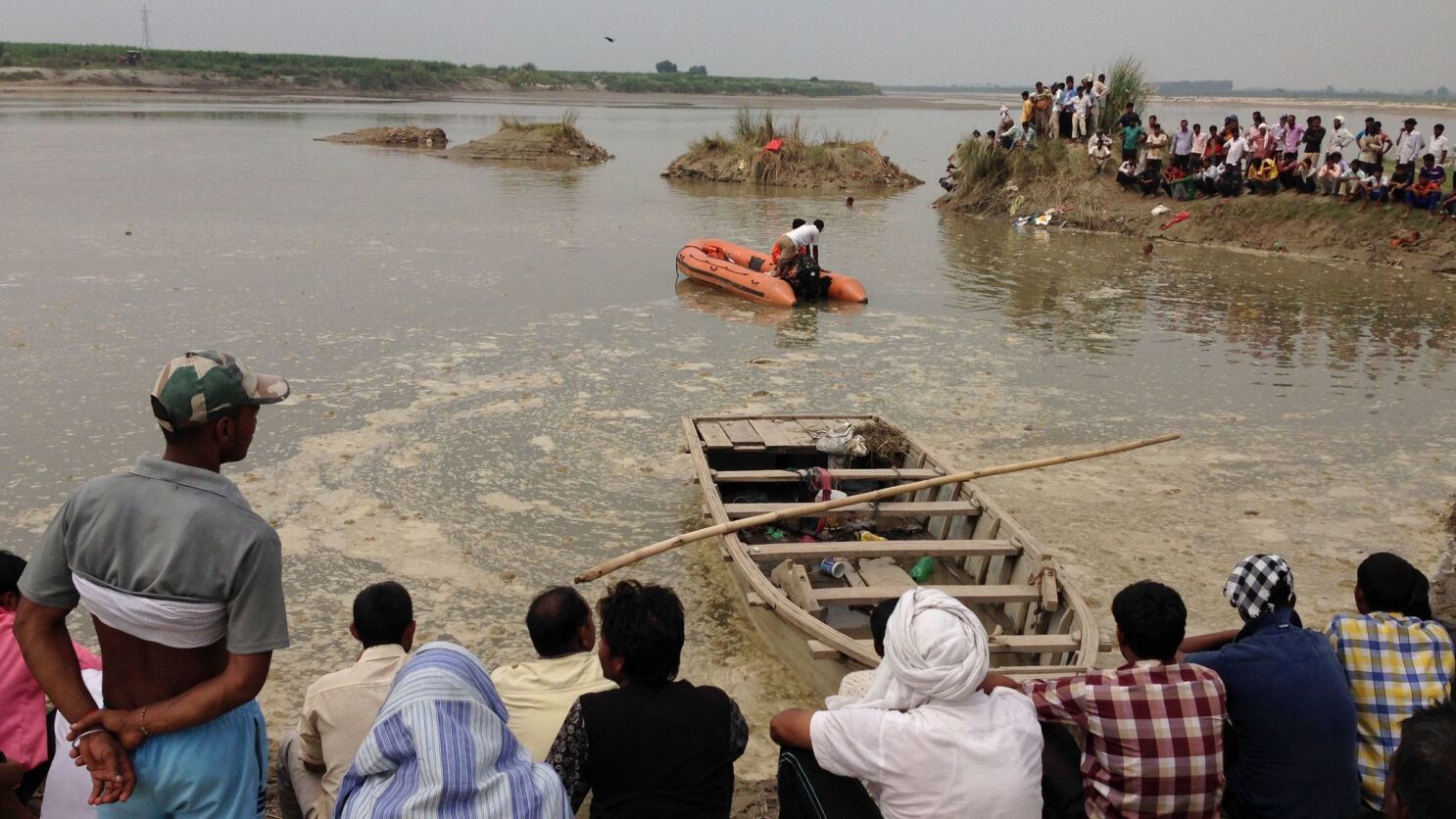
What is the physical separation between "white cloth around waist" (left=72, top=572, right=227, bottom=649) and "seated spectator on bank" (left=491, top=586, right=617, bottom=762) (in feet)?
3.28

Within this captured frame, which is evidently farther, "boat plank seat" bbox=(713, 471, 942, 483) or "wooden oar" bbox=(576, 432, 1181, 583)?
"boat plank seat" bbox=(713, 471, 942, 483)

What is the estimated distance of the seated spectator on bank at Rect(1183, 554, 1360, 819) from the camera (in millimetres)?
2973

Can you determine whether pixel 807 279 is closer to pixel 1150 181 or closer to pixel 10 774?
pixel 1150 181

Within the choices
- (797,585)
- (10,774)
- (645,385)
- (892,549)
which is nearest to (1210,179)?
(645,385)

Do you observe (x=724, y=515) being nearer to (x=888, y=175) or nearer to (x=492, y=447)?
(x=492, y=447)

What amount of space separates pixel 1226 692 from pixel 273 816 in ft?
9.72

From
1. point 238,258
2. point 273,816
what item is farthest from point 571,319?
point 273,816

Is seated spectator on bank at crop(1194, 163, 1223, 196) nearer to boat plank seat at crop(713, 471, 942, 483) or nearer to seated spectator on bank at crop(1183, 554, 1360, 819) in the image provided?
boat plank seat at crop(713, 471, 942, 483)

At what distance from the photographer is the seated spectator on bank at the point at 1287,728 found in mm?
2973

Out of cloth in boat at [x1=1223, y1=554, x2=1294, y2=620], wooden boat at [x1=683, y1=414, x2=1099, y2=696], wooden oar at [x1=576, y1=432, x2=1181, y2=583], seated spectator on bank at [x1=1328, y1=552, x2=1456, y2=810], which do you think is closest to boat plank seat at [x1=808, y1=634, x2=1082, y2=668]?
wooden boat at [x1=683, y1=414, x2=1099, y2=696]

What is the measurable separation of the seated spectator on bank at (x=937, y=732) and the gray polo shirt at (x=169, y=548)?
1422mm

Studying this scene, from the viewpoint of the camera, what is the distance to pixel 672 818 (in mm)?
2832

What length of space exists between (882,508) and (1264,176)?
16.2 m

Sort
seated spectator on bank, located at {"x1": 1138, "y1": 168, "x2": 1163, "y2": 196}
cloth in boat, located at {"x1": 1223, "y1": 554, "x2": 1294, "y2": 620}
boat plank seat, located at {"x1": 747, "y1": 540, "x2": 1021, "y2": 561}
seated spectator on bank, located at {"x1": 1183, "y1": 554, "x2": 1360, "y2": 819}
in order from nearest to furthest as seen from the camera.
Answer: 1. seated spectator on bank, located at {"x1": 1183, "y1": 554, "x2": 1360, "y2": 819}
2. cloth in boat, located at {"x1": 1223, "y1": 554, "x2": 1294, "y2": 620}
3. boat plank seat, located at {"x1": 747, "y1": 540, "x2": 1021, "y2": 561}
4. seated spectator on bank, located at {"x1": 1138, "y1": 168, "x2": 1163, "y2": 196}
